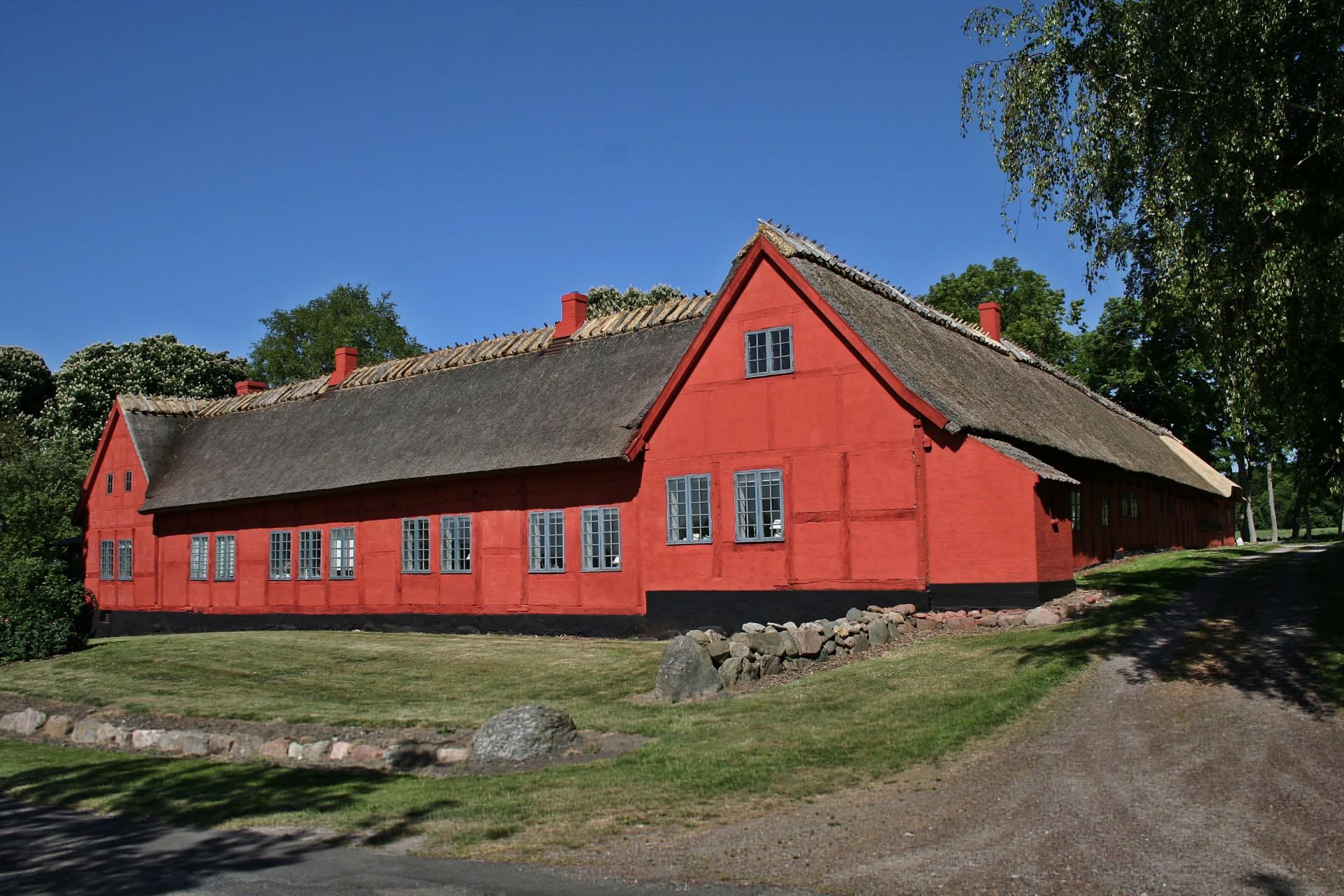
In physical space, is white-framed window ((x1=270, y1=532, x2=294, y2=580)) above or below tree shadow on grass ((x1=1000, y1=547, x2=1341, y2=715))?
above

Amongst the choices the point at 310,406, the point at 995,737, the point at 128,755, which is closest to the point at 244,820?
the point at 128,755

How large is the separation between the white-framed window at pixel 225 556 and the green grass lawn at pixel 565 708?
1119cm

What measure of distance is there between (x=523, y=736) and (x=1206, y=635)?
1026cm

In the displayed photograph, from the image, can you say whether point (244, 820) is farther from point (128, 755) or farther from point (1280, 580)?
point (1280, 580)

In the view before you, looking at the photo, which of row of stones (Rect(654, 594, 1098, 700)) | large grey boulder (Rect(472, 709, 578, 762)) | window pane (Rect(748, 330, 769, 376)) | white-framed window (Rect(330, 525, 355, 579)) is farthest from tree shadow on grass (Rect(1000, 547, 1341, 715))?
white-framed window (Rect(330, 525, 355, 579))

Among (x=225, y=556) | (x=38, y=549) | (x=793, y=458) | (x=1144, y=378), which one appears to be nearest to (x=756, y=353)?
(x=793, y=458)

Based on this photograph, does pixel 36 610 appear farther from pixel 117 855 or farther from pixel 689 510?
pixel 117 855

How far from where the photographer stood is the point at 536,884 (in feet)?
25.1

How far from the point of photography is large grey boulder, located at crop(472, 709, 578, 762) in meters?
12.2

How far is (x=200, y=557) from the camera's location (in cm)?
3538

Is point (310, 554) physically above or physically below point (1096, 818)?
above

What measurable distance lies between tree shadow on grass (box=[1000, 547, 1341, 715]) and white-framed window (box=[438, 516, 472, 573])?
15.0 meters

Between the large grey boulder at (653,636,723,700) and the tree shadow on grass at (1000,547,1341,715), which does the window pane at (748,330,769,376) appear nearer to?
the large grey boulder at (653,636,723,700)

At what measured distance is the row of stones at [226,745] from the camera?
12.6 m
